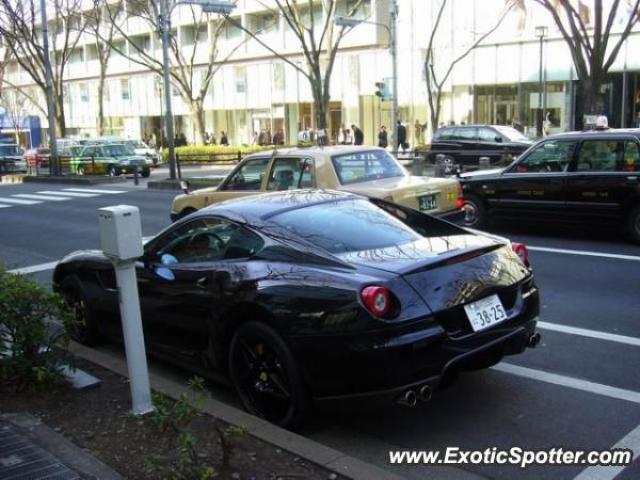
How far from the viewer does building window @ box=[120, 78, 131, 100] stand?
64.4 meters

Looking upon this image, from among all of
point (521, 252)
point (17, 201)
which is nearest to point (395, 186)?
point (521, 252)

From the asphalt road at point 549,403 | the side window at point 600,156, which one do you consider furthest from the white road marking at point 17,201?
the asphalt road at point 549,403

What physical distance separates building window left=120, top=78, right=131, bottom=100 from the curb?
62.9 metres

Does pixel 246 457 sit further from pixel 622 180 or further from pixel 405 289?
pixel 622 180

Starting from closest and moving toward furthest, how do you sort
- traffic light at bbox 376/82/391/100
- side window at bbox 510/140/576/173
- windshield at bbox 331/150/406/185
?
windshield at bbox 331/150/406/185 → side window at bbox 510/140/576/173 → traffic light at bbox 376/82/391/100

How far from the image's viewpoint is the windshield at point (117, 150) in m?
32.8

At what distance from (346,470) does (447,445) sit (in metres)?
0.78

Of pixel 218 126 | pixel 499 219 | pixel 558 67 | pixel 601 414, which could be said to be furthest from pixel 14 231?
pixel 218 126

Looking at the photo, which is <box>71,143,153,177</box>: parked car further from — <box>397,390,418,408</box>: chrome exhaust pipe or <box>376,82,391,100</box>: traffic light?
<box>397,390,418,408</box>: chrome exhaust pipe

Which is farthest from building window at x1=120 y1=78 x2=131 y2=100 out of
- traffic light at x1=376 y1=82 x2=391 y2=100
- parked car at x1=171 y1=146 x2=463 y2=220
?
parked car at x1=171 y1=146 x2=463 y2=220

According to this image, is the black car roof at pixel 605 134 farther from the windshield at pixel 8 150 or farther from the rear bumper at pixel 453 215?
the windshield at pixel 8 150

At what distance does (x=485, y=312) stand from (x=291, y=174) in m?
6.31

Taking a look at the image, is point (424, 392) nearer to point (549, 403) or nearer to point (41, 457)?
point (549, 403)

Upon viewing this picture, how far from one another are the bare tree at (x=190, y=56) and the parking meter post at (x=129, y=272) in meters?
26.0
